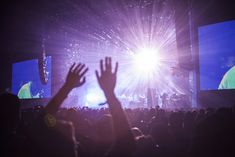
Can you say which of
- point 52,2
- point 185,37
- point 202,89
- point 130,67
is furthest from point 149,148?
point 130,67

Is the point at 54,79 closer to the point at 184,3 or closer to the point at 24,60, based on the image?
the point at 24,60

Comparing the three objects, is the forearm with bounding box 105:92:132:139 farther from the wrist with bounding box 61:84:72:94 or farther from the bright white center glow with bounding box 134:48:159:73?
the bright white center glow with bounding box 134:48:159:73

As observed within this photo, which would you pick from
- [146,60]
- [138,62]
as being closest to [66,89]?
[146,60]

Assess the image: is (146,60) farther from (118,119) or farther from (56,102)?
(118,119)

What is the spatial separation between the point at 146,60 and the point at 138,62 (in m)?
0.58

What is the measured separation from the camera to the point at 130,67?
1647cm

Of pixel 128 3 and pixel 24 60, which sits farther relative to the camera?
pixel 24 60

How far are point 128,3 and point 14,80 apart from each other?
8.46 meters

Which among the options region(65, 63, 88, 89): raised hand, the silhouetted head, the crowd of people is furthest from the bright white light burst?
the silhouetted head

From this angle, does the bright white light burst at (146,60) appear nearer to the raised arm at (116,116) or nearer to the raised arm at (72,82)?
the raised arm at (72,82)

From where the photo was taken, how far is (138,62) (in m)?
16.3

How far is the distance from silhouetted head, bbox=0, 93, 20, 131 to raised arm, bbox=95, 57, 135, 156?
58cm

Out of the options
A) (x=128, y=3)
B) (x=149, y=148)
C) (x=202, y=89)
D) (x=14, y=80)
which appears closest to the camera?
(x=149, y=148)

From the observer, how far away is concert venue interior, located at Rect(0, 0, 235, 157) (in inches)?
113
